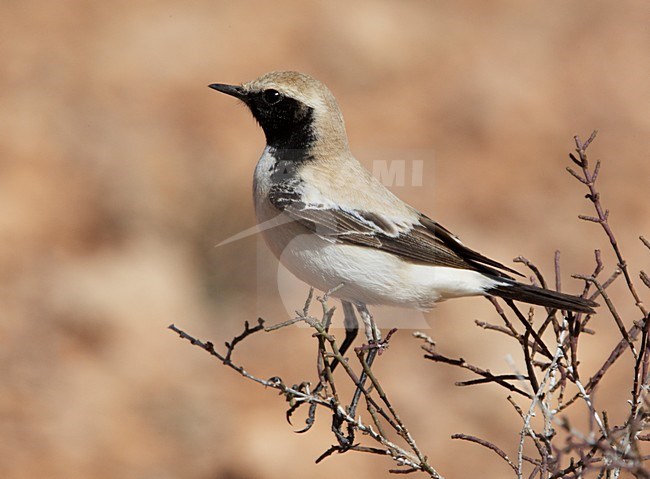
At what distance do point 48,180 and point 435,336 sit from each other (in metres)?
4.60

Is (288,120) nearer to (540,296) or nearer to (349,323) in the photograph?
(349,323)

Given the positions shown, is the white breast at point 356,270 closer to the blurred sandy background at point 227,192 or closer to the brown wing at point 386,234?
the brown wing at point 386,234

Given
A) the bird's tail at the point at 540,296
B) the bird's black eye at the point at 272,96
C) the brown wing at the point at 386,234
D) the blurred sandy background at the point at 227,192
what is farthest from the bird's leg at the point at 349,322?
the blurred sandy background at the point at 227,192

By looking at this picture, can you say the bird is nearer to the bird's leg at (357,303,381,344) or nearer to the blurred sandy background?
the bird's leg at (357,303,381,344)

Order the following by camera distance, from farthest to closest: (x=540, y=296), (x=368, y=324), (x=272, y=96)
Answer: (x=272, y=96) → (x=368, y=324) → (x=540, y=296)

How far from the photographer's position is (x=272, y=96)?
4.17 m

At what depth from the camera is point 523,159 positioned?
35.8 feet

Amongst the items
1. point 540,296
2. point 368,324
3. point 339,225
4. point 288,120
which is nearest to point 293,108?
point 288,120

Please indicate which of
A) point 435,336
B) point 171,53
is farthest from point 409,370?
point 171,53

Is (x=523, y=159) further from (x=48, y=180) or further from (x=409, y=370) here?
(x=48, y=180)

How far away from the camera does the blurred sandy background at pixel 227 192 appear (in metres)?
8.66

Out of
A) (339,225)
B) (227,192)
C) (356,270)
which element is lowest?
(356,270)

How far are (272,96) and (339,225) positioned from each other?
72 centimetres

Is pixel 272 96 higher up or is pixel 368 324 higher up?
pixel 272 96
